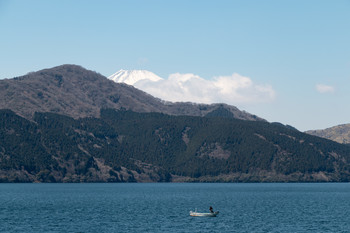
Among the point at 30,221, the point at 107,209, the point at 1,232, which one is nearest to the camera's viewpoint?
the point at 1,232

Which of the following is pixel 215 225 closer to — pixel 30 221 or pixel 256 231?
pixel 256 231

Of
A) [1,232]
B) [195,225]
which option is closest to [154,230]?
[195,225]

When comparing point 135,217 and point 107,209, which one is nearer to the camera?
point 135,217

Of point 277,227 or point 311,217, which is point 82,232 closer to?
point 277,227

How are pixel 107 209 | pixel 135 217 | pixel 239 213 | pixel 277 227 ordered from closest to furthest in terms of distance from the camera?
pixel 277 227
pixel 135 217
pixel 239 213
pixel 107 209

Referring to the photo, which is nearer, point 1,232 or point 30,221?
point 1,232

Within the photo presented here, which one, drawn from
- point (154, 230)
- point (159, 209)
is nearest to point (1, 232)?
point (154, 230)

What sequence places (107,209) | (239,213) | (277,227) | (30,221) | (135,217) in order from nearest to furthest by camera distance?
(277,227) < (30,221) < (135,217) < (239,213) < (107,209)

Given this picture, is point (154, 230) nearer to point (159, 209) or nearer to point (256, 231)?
point (256, 231)

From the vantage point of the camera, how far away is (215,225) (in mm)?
125688

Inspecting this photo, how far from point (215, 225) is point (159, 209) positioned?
45.9 meters

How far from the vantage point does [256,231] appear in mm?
115250

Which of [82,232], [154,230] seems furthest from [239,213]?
[82,232]

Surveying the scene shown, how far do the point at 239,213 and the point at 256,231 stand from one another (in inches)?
1616
